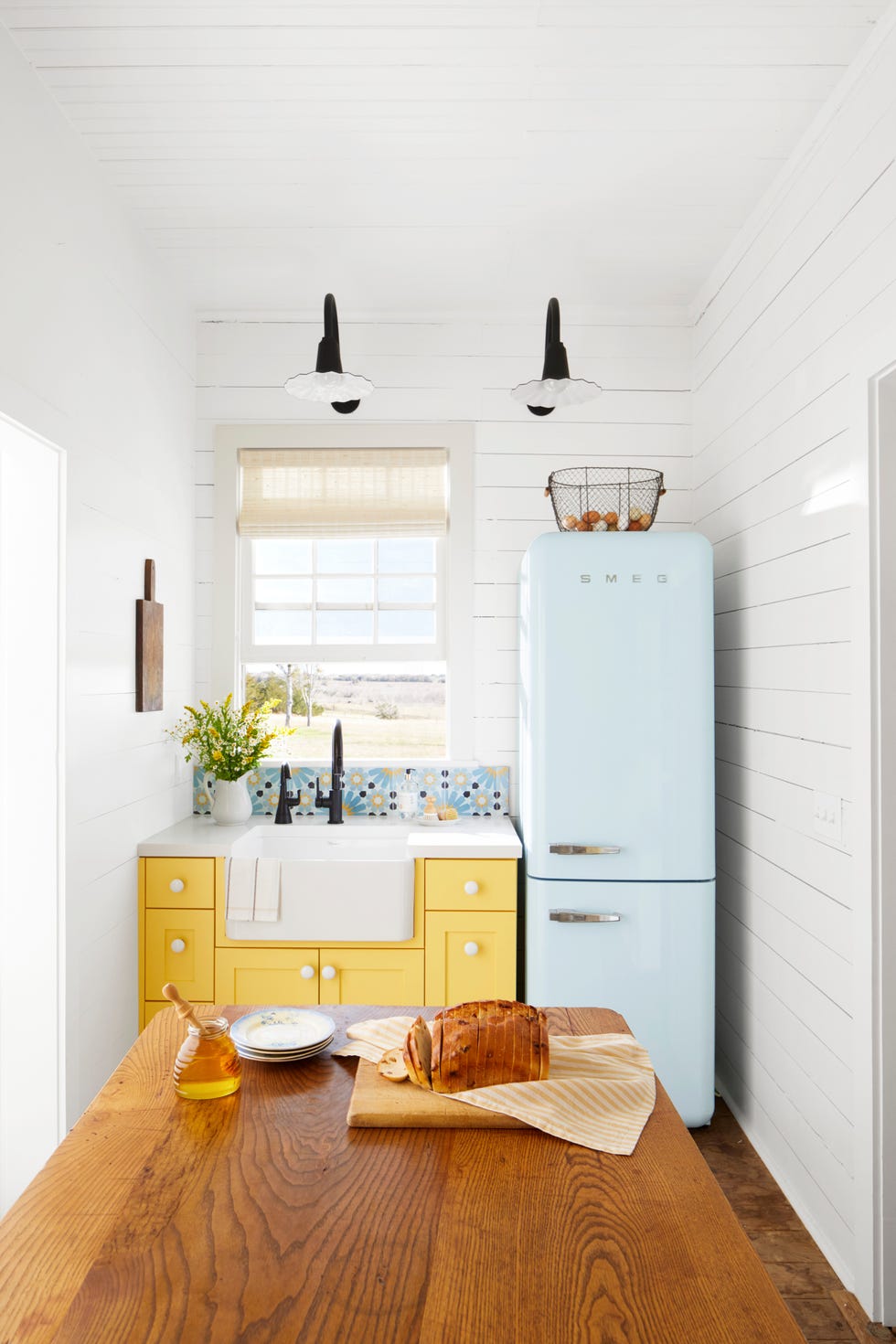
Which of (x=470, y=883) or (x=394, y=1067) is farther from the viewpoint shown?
(x=470, y=883)

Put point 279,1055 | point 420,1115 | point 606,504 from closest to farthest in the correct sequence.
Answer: point 420,1115 < point 279,1055 < point 606,504

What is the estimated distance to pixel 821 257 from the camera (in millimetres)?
2256

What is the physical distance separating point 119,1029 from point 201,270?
248cm

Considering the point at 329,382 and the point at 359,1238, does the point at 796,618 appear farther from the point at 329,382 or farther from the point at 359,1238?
the point at 359,1238

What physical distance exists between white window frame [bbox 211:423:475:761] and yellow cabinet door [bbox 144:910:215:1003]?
3.04ft

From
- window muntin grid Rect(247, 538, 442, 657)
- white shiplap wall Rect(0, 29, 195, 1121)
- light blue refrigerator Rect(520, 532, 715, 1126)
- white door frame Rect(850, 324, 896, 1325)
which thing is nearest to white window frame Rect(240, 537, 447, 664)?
window muntin grid Rect(247, 538, 442, 657)

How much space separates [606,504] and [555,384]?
763 mm

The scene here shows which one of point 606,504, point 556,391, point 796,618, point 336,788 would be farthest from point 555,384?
point 336,788

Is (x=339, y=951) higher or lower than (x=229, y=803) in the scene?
lower

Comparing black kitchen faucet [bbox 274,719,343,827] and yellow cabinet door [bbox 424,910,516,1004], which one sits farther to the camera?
black kitchen faucet [bbox 274,719,343,827]

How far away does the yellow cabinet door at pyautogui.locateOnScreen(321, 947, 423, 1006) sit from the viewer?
113 inches

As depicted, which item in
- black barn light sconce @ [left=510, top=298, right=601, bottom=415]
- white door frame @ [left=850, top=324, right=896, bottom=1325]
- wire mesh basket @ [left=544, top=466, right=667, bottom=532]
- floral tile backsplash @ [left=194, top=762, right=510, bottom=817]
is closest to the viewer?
white door frame @ [left=850, top=324, right=896, bottom=1325]

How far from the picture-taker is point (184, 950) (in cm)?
288

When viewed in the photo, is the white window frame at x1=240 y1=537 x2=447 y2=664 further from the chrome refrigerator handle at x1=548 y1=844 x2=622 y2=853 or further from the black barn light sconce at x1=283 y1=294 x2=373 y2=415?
the black barn light sconce at x1=283 y1=294 x2=373 y2=415
